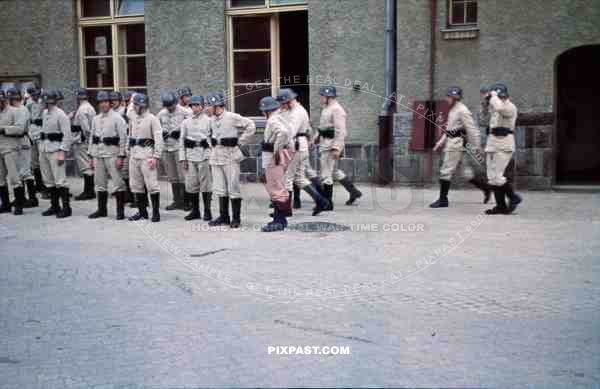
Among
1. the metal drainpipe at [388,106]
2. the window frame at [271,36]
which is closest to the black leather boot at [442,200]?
the metal drainpipe at [388,106]

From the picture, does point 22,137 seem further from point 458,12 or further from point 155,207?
point 458,12

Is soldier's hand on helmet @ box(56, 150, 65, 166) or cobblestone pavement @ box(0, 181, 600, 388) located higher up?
soldier's hand on helmet @ box(56, 150, 65, 166)

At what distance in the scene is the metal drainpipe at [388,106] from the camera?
49.6 feet

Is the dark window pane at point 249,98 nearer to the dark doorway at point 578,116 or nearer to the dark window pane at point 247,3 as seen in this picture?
the dark window pane at point 247,3

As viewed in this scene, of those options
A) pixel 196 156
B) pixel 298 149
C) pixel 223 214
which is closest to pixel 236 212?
pixel 223 214

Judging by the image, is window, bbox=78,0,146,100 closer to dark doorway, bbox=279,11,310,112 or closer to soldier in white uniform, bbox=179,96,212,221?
dark doorway, bbox=279,11,310,112

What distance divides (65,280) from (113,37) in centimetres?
1131

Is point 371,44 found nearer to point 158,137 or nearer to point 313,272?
point 158,137

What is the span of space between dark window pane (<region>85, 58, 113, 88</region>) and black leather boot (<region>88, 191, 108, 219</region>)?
668 cm

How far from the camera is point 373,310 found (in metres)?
6.87

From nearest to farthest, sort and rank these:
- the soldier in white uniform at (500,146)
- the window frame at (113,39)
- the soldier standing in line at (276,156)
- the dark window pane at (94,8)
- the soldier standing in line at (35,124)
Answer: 1. the soldier standing in line at (276,156)
2. the soldier in white uniform at (500,146)
3. the soldier standing in line at (35,124)
4. the window frame at (113,39)
5. the dark window pane at (94,8)

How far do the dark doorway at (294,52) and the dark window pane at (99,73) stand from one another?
14.8 feet

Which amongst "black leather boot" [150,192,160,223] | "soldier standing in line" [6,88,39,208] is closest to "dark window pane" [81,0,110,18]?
"soldier standing in line" [6,88,39,208]

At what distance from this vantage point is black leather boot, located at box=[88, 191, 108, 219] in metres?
12.6
